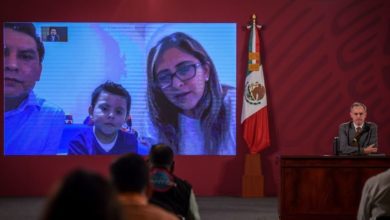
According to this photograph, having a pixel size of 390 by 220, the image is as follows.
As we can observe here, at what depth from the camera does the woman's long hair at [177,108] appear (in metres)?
8.76

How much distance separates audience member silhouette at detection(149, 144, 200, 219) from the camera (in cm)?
343

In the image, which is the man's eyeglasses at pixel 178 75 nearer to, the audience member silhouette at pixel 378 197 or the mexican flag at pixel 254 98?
the mexican flag at pixel 254 98

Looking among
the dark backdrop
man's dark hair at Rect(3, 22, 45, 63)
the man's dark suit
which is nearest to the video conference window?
man's dark hair at Rect(3, 22, 45, 63)

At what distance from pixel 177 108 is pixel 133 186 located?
6.69 metres

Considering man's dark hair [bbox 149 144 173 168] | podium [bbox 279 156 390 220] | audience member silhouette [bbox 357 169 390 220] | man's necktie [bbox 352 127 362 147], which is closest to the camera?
man's dark hair [bbox 149 144 173 168]

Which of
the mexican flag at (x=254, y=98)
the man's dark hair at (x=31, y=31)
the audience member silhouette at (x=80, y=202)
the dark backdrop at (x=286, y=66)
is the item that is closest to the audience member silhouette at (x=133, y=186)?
the audience member silhouette at (x=80, y=202)

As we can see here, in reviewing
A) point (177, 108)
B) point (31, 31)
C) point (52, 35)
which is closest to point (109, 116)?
point (177, 108)

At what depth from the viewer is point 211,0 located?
8828 mm

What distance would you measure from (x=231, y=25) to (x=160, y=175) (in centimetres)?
561

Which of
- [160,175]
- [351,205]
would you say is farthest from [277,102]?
[160,175]

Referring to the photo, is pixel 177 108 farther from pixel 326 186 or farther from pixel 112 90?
pixel 326 186

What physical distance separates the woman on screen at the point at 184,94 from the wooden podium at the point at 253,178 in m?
0.56

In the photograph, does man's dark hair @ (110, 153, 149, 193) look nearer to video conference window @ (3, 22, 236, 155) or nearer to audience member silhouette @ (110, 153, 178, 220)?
audience member silhouette @ (110, 153, 178, 220)

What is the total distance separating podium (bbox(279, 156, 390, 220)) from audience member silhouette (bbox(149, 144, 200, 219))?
2718 millimetres
